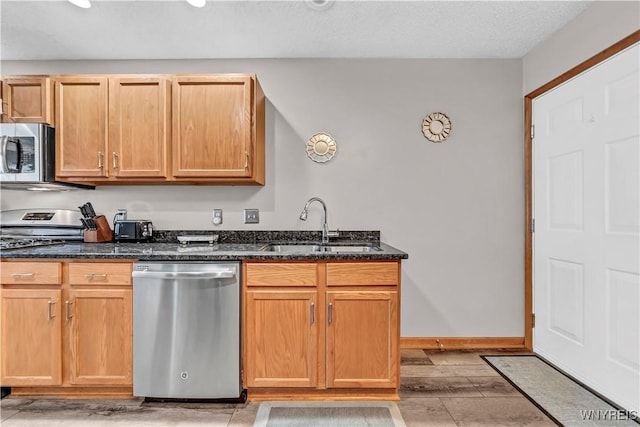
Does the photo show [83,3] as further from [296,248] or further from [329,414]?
[329,414]

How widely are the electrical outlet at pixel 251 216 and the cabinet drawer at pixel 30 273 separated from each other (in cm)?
128

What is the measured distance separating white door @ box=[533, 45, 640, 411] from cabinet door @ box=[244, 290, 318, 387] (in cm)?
172

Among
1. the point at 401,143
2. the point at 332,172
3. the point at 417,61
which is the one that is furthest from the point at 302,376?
the point at 417,61

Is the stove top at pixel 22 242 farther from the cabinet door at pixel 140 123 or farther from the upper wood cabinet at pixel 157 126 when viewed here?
the cabinet door at pixel 140 123

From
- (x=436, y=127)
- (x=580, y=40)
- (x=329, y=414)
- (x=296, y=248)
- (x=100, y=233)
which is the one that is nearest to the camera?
(x=329, y=414)

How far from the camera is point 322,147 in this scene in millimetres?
2961

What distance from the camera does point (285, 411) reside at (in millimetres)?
2021

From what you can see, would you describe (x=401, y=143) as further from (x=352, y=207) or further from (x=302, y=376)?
(x=302, y=376)

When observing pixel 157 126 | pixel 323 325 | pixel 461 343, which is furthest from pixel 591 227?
pixel 157 126

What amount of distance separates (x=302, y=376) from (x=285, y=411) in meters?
0.20

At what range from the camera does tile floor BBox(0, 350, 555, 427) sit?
1.92 metres

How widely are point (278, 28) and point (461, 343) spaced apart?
9.21 feet

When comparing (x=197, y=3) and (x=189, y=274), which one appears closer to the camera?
(x=189, y=274)

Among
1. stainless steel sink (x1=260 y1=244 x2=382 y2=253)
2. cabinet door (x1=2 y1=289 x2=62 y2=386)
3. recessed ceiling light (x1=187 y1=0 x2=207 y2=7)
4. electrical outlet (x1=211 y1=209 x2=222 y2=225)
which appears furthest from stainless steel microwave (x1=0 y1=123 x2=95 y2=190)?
stainless steel sink (x1=260 y1=244 x2=382 y2=253)
